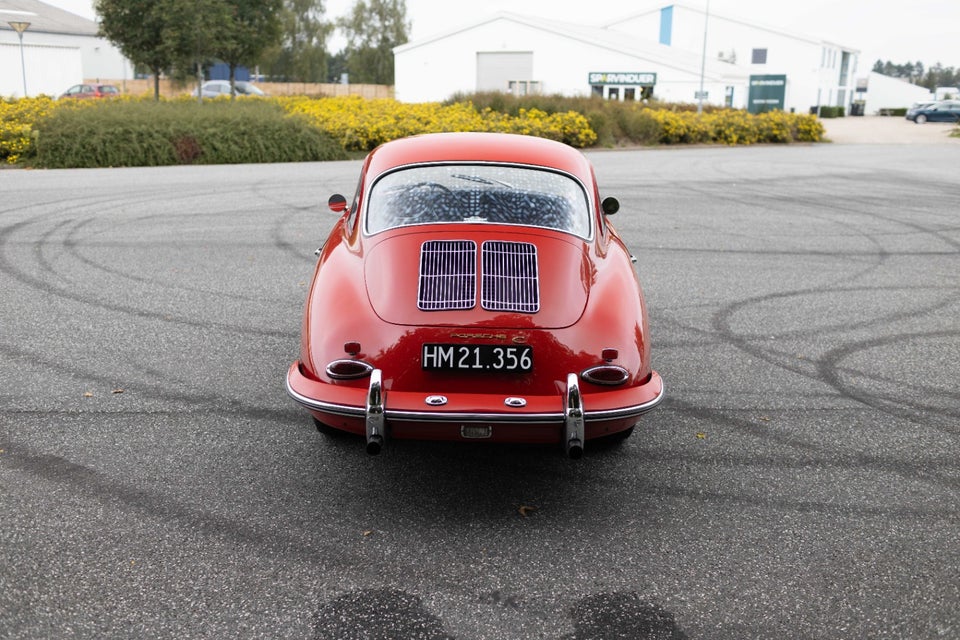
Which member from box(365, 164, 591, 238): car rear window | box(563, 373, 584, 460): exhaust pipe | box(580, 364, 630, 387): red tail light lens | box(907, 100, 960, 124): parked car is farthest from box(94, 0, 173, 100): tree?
box(907, 100, 960, 124): parked car

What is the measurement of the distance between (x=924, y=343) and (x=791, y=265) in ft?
9.56

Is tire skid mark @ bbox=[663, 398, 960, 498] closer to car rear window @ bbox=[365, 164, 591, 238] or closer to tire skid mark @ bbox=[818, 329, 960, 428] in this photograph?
tire skid mark @ bbox=[818, 329, 960, 428]

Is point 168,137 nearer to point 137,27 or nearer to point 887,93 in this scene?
point 137,27

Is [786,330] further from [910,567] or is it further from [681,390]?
[910,567]

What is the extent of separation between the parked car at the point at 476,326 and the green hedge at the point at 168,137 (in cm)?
1559

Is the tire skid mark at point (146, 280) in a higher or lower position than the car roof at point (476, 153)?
lower

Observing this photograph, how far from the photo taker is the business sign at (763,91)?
55.1 metres

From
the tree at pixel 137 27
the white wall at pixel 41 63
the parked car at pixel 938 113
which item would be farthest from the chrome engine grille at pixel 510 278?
the parked car at pixel 938 113

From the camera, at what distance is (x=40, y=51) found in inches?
2020

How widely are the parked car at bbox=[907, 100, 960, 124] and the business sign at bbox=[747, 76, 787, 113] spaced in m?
8.21

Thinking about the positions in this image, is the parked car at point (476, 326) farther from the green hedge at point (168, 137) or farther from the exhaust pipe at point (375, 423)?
the green hedge at point (168, 137)

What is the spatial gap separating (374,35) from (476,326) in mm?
83317

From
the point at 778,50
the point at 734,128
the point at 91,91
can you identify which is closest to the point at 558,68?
the point at 734,128

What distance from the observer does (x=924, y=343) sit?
6.57 meters
